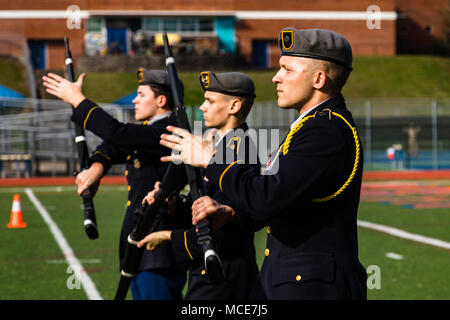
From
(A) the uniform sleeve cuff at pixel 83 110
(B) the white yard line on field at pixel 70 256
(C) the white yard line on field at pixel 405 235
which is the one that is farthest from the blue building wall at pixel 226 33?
(A) the uniform sleeve cuff at pixel 83 110

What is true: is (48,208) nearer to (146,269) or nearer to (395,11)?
(146,269)

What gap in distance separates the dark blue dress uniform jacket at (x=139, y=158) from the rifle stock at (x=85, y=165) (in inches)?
6.3

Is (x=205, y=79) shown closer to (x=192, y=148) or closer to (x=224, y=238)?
(x=224, y=238)

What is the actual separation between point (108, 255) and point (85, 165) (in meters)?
5.68

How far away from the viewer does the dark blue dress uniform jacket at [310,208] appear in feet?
9.95

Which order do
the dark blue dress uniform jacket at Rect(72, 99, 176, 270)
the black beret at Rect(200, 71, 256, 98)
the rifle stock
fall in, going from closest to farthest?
the rifle stock
the black beret at Rect(200, 71, 256, 98)
the dark blue dress uniform jacket at Rect(72, 99, 176, 270)

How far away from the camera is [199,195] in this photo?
338cm

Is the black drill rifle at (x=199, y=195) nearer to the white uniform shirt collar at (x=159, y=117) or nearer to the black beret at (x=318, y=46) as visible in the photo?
the black beret at (x=318, y=46)

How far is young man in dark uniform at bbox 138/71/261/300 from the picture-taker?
14.3ft

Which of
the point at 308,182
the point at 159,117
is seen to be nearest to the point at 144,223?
the point at 159,117

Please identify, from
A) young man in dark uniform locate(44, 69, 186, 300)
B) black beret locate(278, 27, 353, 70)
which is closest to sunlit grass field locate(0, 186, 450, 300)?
young man in dark uniform locate(44, 69, 186, 300)

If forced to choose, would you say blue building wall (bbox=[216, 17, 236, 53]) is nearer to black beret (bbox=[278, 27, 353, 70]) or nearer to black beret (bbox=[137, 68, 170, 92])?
black beret (bbox=[137, 68, 170, 92])

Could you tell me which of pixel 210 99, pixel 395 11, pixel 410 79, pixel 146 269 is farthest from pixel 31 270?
pixel 395 11

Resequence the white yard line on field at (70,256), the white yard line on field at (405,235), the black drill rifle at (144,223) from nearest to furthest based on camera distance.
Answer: the black drill rifle at (144,223) → the white yard line on field at (70,256) → the white yard line on field at (405,235)
